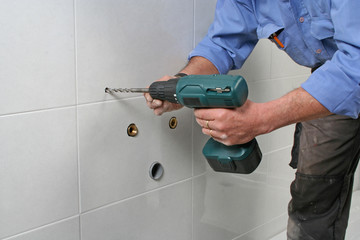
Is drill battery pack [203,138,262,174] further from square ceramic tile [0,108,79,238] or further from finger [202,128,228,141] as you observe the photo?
square ceramic tile [0,108,79,238]

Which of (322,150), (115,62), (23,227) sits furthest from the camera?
(322,150)

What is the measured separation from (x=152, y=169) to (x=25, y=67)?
576 millimetres

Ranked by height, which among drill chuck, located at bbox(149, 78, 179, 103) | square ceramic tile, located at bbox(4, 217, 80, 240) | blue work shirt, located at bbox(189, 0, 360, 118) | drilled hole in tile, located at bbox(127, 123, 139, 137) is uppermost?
blue work shirt, located at bbox(189, 0, 360, 118)

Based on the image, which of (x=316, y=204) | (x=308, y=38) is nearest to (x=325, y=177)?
(x=316, y=204)

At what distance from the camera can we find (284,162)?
2135 mm

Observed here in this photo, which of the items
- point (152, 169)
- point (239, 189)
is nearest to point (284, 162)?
point (239, 189)

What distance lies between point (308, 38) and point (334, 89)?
0.34 m

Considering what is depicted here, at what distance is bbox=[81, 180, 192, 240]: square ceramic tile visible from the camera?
1419 millimetres

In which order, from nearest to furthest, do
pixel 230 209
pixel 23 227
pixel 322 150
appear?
pixel 23 227, pixel 322 150, pixel 230 209

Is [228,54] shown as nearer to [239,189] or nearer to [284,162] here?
[239,189]

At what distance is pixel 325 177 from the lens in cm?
166

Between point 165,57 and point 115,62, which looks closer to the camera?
point 115,62

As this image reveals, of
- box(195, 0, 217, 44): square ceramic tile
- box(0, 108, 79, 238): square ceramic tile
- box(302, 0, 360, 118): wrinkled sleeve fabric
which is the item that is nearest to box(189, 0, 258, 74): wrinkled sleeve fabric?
box(195, 0, 217, 44): square ceramic tile

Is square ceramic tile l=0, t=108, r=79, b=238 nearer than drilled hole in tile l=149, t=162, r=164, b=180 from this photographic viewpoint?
Yes
